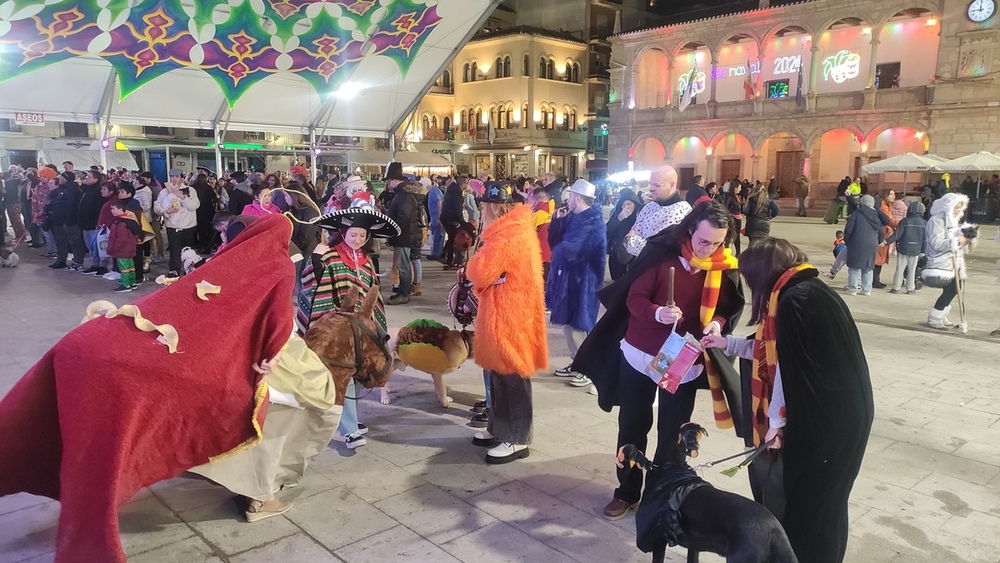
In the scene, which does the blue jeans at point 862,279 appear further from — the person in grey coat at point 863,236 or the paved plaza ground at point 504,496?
the paved plaza ground at point 504,496

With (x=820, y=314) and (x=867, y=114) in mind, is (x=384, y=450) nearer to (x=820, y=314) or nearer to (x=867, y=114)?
(x=820, y=314)

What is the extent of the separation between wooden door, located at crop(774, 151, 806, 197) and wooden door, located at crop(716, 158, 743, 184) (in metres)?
1.79

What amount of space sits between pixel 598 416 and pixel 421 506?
1.92 metres

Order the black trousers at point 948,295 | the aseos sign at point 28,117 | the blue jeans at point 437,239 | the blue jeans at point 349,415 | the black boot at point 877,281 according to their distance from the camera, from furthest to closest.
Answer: the blue jeans at point 437,239
the aseos sign at point 28,117
the black boot at point 877,281
the black trousers at point 948,295
the blue jeans at point 349,415

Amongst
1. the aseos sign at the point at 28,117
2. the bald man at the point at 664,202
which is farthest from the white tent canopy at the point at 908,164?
the aseos sign at the point at 28,117

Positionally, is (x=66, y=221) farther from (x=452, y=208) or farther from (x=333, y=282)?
(x=333, y=282)

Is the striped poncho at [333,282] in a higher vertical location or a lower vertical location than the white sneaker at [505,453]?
higher

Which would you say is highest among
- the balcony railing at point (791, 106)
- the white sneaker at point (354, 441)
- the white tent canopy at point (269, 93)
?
the balcony railing at point (791, 106)

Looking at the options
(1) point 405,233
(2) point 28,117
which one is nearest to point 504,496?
(1) point 405,233

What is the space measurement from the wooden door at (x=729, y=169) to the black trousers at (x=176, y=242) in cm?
2882

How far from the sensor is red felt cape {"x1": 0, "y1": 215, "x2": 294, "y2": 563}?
241cm

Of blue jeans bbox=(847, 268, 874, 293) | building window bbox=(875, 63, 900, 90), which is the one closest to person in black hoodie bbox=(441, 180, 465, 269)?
blue jeans bbox=(847, 268, 874, 293)

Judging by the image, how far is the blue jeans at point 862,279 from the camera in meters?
10.5

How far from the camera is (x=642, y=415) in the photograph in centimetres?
353
